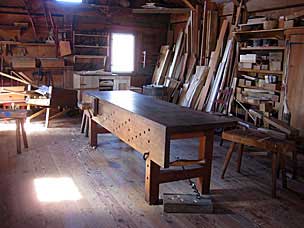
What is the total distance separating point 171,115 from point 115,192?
0.95 meters

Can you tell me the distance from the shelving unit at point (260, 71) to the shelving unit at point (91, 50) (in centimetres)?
341

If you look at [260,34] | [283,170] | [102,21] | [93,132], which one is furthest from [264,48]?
[102,21]

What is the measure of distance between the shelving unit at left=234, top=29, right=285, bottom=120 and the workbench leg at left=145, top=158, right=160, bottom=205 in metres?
2.42

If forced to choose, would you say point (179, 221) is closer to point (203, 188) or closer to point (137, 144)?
point (203, 188)

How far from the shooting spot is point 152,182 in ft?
10.2

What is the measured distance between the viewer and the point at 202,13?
7.25 metres

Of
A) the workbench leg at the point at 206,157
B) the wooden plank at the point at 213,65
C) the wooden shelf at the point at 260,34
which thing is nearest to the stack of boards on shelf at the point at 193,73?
the wooden plank at the point at 213,65

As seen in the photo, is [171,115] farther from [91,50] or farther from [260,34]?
[91,50]

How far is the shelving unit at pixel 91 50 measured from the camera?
7.75 m

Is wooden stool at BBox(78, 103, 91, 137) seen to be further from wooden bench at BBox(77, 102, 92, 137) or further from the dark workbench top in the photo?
the dark workbench top

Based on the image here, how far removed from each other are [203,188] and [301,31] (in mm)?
2711

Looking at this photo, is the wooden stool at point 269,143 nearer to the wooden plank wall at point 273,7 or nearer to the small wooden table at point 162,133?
the small wooden table at point 162,133

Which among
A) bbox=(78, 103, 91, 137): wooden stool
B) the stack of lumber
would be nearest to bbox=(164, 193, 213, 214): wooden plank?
bbox=(78, 103, 91, 137): wooden stool

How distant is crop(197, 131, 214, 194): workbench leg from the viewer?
10.7 ft
